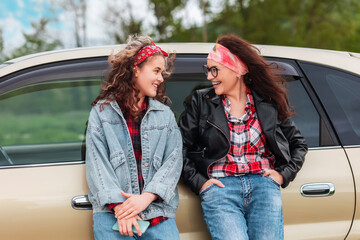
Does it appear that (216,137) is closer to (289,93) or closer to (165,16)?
(289,93)

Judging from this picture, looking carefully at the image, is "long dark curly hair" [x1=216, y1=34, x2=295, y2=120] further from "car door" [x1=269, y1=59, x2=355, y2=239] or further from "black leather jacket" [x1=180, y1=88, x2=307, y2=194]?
"car door" [x1=269, y1=59, x2=355, y2=239]

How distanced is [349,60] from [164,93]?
1.24 m

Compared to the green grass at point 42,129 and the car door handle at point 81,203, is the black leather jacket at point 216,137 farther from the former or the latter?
the green grass at point 42,129

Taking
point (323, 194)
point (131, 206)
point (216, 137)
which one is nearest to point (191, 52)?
point (216, 137)

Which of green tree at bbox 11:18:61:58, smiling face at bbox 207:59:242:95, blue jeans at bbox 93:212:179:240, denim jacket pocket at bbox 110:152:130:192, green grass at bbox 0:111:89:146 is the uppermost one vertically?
green tree at bbox 11:18:61:58

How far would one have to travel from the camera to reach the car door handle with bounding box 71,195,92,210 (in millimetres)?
Result: 2148

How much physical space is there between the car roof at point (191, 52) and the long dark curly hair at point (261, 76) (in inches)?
5.9

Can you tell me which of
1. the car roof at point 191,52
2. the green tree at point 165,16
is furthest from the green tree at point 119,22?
the car roof at point 191,52

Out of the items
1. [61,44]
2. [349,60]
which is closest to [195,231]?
[349,60]

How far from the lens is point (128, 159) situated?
2.18 metres

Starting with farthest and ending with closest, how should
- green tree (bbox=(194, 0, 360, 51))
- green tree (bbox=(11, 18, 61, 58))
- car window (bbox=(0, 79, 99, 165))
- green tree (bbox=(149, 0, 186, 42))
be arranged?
1. green tree (bbox=(11, 18, 61, 58))
2. green tree (bbox=(194, 0, 360, 51))
3. green tree (bbox=(149, 0, 186, 42))
4. car window (bbox=(0, 79, 99, 165))

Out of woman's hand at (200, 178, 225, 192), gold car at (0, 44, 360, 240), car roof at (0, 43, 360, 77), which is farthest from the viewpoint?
car roof at (0, 43, 360, 77)

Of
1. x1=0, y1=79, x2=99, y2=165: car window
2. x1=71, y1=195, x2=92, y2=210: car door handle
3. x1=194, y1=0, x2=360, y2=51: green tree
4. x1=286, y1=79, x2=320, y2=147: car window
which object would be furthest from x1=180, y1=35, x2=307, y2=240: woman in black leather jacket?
x1=194, y1=0, x2=360, y2=51: green tree

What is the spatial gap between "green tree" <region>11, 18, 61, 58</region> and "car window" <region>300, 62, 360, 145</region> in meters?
14.0
